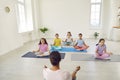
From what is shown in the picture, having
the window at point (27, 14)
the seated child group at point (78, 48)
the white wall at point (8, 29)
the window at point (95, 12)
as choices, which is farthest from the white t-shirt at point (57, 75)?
the window at point (95, 12)

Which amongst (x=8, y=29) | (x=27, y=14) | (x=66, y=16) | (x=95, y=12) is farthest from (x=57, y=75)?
(x=95, y=12)

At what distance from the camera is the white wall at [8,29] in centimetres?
445

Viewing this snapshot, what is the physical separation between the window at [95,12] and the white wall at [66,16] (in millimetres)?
295

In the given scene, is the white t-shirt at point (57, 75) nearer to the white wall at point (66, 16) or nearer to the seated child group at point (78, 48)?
the seated child group at point (78, 48)

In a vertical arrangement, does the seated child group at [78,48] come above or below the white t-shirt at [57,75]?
below

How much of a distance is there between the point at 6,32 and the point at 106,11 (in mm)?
5831

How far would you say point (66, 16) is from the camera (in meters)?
8.22

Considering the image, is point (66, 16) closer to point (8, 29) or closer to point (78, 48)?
point (78, 48)

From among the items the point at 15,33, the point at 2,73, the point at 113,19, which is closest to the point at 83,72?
the point at 2,73

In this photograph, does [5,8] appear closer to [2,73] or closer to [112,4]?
[2,73]

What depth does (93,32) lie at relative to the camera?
807 centimetres

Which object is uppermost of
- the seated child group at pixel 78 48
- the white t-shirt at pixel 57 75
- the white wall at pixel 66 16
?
the white wall at pixel 66 16

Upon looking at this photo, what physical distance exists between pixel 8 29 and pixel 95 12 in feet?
17.8

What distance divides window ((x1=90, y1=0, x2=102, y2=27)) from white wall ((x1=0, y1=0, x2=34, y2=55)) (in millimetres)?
4736
